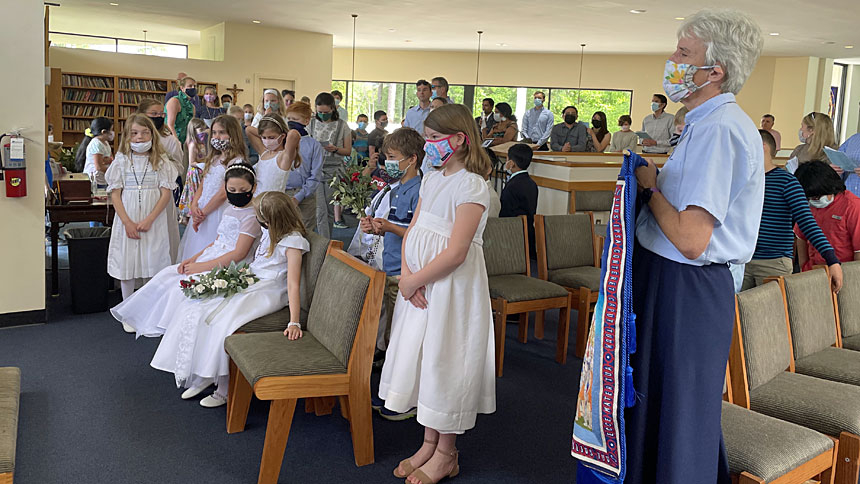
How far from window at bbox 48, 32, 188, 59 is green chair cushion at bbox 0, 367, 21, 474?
48.7 feet

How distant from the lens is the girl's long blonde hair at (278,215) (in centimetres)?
344

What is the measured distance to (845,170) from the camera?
5695 millimetres

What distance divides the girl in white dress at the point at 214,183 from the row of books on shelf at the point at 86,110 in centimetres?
1049

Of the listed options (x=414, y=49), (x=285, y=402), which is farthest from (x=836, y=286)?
(x=414, y=49)

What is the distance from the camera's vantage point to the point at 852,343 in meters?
3.42

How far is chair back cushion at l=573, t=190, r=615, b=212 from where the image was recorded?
675 cm

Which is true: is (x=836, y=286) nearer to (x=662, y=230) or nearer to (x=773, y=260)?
(x=773, y=260)

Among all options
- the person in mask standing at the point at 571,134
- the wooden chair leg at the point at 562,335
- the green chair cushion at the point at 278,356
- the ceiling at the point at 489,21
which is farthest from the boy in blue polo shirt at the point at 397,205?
the ceiling at the point at 489,21

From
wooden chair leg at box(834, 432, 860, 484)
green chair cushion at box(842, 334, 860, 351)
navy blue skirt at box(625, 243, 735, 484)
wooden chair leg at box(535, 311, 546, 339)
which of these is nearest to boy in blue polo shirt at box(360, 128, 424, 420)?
wooden chair leg at box(535, 311, 546, 339)

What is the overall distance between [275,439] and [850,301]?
9.14 ft

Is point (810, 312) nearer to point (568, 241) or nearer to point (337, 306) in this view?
point (568, 241)

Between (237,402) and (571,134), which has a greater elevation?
(571,134)

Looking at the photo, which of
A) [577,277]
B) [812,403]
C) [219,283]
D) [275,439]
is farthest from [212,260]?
[812,403]

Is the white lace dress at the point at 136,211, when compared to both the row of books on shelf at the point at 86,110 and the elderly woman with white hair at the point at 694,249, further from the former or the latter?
the row of books on shelf at the point at 86,110
